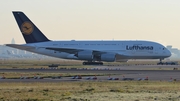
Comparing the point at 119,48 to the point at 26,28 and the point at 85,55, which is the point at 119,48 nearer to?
the point at 85,55

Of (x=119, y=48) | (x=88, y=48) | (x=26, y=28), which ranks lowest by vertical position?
(x=119, y=48)

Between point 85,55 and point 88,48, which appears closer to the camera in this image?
point 85,55

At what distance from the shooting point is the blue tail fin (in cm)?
8756

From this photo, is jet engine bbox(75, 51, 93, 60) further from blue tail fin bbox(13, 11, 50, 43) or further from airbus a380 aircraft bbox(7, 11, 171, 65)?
blue tail fin bbox(13, 11, 50, 43)

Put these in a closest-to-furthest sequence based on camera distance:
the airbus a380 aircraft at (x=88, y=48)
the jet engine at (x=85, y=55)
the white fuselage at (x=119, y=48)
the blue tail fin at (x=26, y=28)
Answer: the white fuselage at (x=119, y=48) < the airbus a380 aircraft at (x=88, y=48) < the jet engine at (x=85, y=55) < the blue tail fin at (x=26, y=28)

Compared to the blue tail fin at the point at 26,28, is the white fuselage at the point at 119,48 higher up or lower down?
lower down

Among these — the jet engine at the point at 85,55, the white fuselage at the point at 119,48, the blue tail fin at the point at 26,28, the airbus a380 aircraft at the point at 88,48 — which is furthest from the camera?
the blue tail fin at the point at 26,28

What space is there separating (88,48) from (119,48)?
22.6 ft

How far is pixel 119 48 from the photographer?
85.1 meters

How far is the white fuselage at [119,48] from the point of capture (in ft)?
276

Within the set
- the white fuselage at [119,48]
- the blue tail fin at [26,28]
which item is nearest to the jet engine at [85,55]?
the white fuselage at [119,48]

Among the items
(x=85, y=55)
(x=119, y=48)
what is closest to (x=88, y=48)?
(x=85, y=55)

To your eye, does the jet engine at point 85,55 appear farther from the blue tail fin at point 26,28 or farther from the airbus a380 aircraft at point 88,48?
the blue tail fin at point 26,28

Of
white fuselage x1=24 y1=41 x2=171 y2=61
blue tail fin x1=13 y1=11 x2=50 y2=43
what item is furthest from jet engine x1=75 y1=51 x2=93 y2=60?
blue tail fin x1=13 y1=11 x2=50 y2=43
